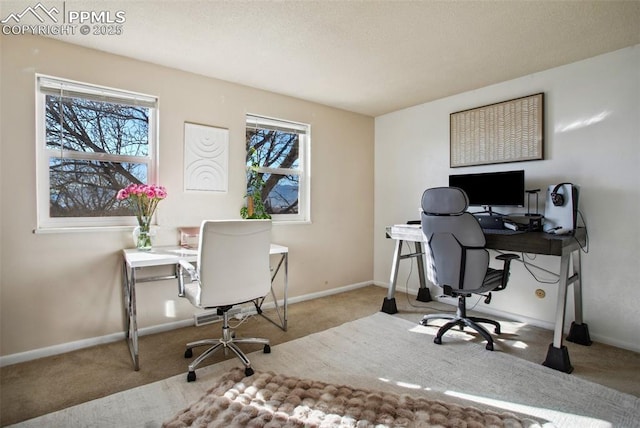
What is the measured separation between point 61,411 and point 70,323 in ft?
3.04

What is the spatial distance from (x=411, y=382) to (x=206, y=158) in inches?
101

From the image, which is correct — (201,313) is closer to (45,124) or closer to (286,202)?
(286,202)

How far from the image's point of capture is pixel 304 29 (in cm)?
229

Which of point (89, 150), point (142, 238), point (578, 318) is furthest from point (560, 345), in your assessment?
point (89, 150)

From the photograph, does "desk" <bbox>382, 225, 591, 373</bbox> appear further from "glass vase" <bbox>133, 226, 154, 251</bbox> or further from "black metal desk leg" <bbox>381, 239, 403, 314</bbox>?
"glass vase" <bbox>133, 226, 154, 251</bbox>

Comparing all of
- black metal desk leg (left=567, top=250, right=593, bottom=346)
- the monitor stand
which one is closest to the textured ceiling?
the monitor stand

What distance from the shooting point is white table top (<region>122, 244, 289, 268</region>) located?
7.44ft

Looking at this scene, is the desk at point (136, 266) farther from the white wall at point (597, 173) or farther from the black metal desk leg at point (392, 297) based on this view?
the white wall at point (597, 173)

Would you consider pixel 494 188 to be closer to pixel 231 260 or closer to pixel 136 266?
pixel 231 260

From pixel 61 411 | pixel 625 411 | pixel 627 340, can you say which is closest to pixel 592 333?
pixel 627 340

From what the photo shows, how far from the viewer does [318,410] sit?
5.75 feet

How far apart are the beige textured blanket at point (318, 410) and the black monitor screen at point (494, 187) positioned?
1.88 metres

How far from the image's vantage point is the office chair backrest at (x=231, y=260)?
6.81 ft

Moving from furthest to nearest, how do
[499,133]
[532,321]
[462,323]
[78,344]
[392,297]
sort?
[392,297], [499,133], [532,321], [462,323], [78,344]
